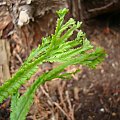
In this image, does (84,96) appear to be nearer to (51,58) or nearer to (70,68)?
(70,68)

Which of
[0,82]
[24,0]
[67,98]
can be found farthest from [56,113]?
[24,0]

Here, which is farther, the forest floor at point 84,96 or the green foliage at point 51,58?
the forest floor at point 84,96

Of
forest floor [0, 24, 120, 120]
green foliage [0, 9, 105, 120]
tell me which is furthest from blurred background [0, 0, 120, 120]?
green foliage [0, 9, 105, 120]

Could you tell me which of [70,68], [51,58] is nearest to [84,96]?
[70,68]

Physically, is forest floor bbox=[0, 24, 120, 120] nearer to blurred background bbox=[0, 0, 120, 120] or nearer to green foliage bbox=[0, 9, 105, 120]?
blurred background bbox=[0, 0, 120, 120]

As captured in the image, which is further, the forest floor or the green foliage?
the forest floor

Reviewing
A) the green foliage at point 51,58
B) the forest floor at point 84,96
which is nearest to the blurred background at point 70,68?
the forest floor at point 84,96

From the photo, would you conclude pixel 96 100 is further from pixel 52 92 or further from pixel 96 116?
Result: pixel 52 92

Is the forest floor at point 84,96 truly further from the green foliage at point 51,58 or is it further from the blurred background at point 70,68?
the green foliage at point 51,58

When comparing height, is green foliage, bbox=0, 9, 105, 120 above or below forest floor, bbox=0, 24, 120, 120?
above
